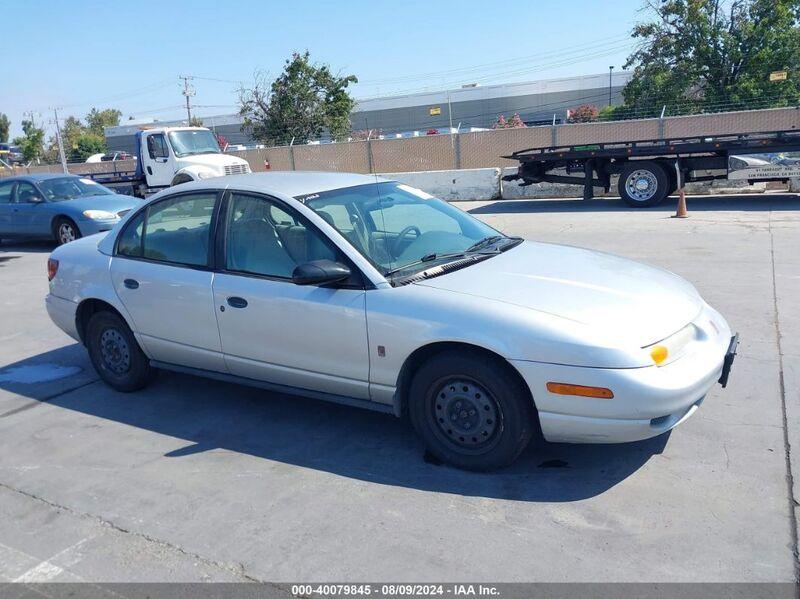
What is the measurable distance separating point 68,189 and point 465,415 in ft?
41.9

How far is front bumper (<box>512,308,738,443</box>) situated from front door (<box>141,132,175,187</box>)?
17418 millimetres

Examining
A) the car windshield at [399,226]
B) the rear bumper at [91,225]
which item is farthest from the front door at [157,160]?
the car windshield at [399,226]

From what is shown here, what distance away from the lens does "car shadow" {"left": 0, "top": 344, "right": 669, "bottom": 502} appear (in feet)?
13.0

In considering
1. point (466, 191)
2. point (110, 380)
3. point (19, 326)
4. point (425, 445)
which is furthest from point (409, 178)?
point (425, 445)

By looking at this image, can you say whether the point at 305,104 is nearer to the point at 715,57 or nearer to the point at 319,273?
the point at 715,57

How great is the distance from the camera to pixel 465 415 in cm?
400

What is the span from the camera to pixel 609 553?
10.7 feet

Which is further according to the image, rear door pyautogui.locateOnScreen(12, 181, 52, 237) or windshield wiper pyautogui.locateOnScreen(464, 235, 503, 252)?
rear door pyautogui.locateOnScreen(12, 181, 52, 237)

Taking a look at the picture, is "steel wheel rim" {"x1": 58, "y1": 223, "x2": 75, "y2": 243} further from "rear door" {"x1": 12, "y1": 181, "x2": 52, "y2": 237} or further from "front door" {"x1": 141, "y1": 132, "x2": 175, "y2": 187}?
"front door" {"x1": 141, "y1": 132, "x2": 175, "y2": 187}

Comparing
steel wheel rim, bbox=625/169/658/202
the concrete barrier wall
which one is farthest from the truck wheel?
the concrete barrier wall

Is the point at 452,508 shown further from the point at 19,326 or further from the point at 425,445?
the point at 19,326

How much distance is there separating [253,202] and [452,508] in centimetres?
242

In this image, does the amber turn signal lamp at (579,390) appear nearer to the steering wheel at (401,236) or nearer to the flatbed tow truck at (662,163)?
the steering wheel at (401,236)

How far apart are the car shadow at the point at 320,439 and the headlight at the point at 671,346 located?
27.2 inches
